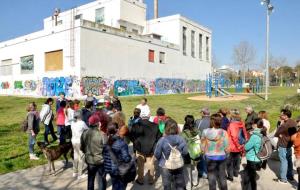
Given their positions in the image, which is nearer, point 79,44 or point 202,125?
point 202,125

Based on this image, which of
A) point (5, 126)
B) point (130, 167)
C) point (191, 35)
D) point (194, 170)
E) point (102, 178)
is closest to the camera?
point (130, 167)

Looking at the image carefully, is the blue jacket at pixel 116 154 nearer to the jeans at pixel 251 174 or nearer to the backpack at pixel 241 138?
the jeans at pixel 251 174

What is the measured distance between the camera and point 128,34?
37000 millimetres

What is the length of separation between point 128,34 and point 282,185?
32.1 meters

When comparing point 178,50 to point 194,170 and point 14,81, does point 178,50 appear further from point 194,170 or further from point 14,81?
point 194,170

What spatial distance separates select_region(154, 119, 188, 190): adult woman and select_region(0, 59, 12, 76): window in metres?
41.9

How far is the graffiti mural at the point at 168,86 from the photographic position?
43250mm

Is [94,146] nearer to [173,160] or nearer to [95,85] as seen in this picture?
[173,160]

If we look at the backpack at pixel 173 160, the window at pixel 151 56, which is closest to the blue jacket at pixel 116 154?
the backpack at pixel 173 160

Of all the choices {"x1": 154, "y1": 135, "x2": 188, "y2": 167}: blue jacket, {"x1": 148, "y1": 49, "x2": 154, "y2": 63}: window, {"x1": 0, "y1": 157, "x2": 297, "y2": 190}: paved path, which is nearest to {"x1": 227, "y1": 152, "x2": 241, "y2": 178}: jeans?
{"x1": 0, "y1": 157, "x2": 297, "y2": 190}: paved path

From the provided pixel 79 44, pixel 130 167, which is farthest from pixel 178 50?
pixel 130 167

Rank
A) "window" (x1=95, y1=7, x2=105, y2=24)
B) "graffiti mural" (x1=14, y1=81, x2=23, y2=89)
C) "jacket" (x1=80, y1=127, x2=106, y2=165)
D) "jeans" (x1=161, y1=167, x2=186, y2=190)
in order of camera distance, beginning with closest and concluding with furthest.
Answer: "jeans" (x1=161, y1=167, x2=186, y2=190)
"jacket" (x1=80, y1=127, x2=106, y2=165)
"graffiti mural" (x1=14, y1=81, x2=23, y2=89)
"window" (x1=95, y1=7, x2=105, y2=24)

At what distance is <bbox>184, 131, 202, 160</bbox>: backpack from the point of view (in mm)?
6426

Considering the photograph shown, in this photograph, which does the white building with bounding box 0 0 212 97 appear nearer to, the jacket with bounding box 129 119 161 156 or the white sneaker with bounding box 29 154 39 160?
the white sneaker with bounding box 29 154 39 160
